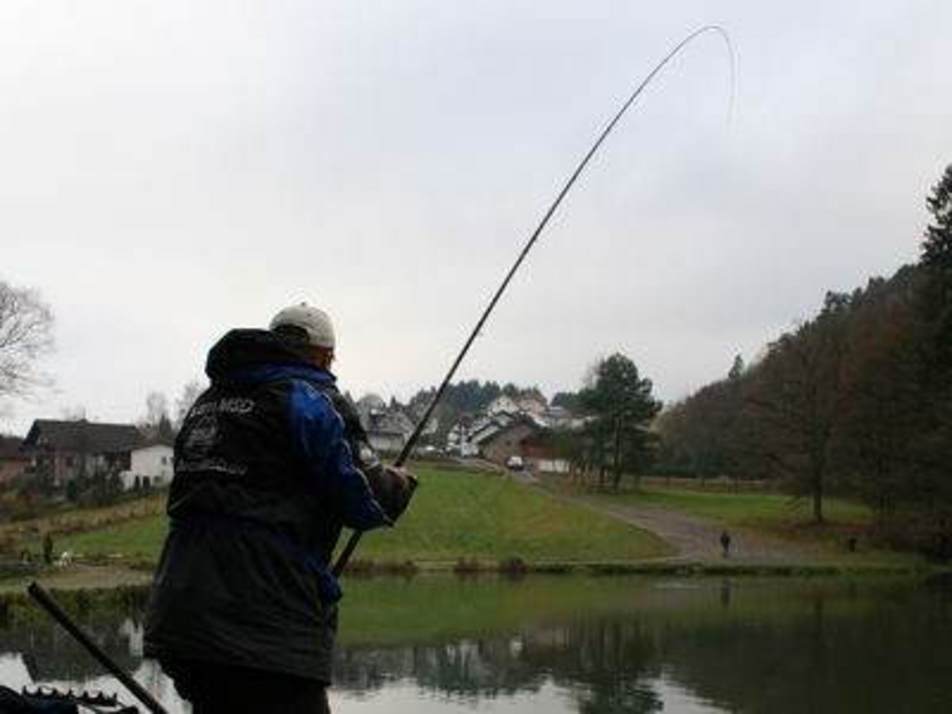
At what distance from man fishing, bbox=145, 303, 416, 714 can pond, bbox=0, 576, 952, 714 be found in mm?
13161

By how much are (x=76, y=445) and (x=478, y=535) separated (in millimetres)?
47344

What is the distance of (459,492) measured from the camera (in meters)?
69.1

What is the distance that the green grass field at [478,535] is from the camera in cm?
5219

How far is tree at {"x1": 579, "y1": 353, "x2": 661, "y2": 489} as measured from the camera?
80125 millimetres

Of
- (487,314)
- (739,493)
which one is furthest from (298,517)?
(739,493)

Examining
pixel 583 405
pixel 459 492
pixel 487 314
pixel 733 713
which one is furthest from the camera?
pixel 583 405

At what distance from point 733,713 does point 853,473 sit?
38698 millimetres

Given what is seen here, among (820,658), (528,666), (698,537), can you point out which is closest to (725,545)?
(698,537)

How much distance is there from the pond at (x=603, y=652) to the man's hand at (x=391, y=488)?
518 inches

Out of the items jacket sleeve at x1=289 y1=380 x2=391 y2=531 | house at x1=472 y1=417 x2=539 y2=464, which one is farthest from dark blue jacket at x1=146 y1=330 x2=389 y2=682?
house at x1=472 y1=417 x2=539 y2=464

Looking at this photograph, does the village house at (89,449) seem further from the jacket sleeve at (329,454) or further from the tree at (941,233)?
the jacket sleeve at (329,454)

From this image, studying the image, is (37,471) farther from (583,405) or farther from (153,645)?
(153,645)

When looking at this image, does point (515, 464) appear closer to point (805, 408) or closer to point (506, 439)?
point (506, 439)

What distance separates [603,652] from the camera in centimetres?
2761
